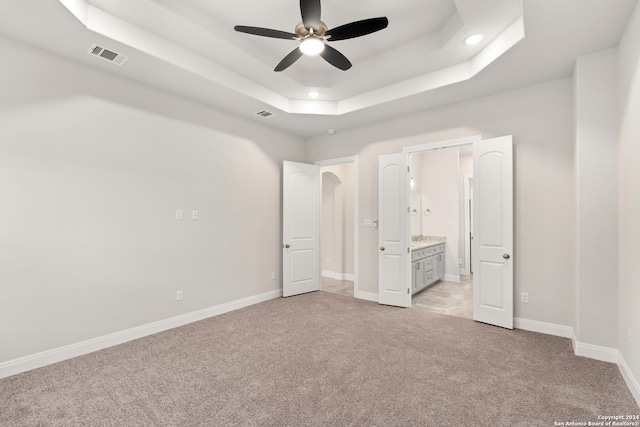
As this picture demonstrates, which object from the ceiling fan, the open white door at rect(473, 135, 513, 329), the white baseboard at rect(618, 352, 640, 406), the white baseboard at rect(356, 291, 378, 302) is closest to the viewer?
the white baseboard at rect(618, 352, 640, 406)

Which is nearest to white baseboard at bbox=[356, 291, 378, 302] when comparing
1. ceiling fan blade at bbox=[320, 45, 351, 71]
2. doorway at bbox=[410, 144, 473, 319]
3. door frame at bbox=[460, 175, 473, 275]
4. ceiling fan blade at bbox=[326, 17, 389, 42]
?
doorway at bbox=[410, 144, 473, 319]

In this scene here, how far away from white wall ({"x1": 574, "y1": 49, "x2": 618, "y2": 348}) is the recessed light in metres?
0.98

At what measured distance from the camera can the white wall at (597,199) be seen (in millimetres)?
2746

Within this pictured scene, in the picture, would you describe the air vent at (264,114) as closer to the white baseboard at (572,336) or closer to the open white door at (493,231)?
the open white door at (493,231)

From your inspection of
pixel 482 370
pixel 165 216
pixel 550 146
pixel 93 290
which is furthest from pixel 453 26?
pixel 93 290

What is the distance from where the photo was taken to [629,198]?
2.38 m

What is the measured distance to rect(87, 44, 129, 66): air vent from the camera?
9.36ft

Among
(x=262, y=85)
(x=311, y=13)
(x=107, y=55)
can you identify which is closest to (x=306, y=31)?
(x=311, y=13)

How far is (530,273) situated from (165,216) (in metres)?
4.54

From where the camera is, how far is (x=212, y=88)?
12.2 feet

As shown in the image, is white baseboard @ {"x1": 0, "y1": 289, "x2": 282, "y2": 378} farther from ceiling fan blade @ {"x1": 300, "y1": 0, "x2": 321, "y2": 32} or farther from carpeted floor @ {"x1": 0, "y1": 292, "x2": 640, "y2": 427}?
ceiling fan blade @ {"x1": 300, "y1": 0, "x2": 321, "y2": 32}

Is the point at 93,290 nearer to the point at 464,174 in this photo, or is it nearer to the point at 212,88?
the point at 212,88

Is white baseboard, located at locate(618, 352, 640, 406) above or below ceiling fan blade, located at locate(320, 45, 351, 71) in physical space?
below

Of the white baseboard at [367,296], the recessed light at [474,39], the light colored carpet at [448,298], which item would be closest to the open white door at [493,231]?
the light colored carpet at [448,298]
